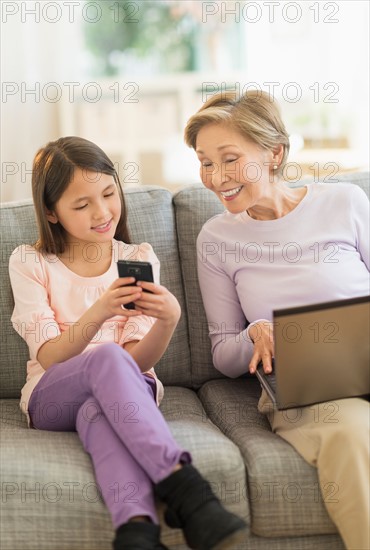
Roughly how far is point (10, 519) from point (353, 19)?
9.95 ft

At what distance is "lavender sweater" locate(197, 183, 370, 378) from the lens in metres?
1.87

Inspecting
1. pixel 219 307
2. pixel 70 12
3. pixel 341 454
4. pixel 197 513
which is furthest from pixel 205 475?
pixel 70 12

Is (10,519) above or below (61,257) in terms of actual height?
below

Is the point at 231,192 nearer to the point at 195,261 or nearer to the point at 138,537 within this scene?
the point at 195,261

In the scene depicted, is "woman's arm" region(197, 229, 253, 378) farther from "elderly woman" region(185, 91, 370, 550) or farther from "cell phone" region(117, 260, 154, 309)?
"cell phone" region(117, 260, 154, 309)

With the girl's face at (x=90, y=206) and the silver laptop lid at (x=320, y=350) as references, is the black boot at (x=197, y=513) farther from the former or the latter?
the girl's face at (x=90, y=206)

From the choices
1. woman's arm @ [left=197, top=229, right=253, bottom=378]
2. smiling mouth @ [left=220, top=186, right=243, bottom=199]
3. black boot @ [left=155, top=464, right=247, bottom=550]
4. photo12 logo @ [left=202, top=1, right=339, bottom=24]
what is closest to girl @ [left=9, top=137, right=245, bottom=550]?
black boot @ [left=155, top=464, right=247, bottom=550]

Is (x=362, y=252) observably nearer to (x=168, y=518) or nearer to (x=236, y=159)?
(x=236, y=159)

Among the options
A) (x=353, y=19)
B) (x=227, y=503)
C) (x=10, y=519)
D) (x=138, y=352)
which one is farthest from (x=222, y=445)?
(x=353, y=19)

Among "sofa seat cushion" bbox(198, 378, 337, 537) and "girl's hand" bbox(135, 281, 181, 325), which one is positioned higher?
"girl's hand" bbox(135, 281, 181, 325)

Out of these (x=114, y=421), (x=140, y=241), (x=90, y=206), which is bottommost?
(x=114, y=421)

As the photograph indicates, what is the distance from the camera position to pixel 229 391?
1.97 meters

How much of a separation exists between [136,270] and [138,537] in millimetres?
524

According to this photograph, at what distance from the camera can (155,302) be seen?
5.43ft
